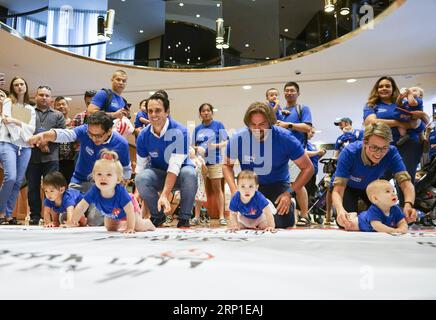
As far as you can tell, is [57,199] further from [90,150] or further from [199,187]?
[199,187]

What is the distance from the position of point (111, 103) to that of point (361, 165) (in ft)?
7.20

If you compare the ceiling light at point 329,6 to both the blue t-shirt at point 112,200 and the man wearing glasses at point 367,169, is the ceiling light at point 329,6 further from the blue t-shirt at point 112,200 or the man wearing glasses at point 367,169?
the blue t-shirt at point 112,200

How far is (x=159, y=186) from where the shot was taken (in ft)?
9.02

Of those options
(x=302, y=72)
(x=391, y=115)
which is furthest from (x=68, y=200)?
(x=302, y=72)

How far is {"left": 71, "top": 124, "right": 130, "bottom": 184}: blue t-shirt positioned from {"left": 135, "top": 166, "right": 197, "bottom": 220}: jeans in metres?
0.20

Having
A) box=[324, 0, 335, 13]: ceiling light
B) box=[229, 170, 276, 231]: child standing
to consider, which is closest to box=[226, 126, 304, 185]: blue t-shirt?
box=[229, 170, 276, 231]: child standing

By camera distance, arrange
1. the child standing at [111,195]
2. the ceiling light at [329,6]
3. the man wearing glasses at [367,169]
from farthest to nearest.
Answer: the ceiling light at [329,6], the man wearing glasses at [367,169], the child standing at [111,195]

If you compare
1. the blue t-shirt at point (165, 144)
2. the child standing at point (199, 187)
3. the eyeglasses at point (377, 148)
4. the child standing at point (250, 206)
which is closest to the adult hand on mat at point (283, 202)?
the child standing at point (250, 206)

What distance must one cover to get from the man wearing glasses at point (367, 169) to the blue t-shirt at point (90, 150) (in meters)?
1.51

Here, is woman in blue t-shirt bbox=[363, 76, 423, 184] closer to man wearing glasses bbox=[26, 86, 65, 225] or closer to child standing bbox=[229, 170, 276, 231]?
child standing bbox=[229, 170, 276, 231]

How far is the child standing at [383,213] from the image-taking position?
81.9 inches

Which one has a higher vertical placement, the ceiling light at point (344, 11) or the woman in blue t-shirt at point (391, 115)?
the ceiling light at point (344, 11)
